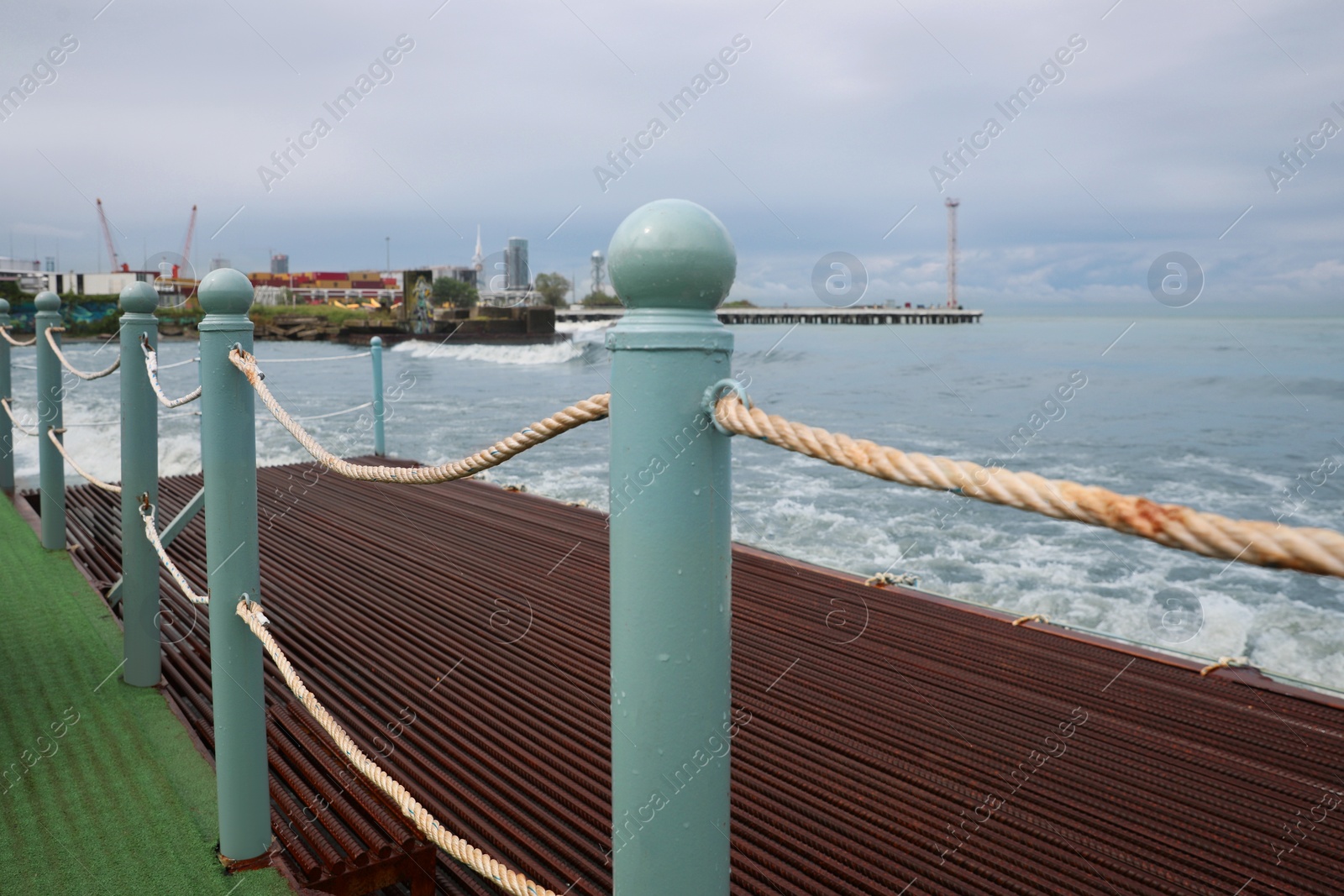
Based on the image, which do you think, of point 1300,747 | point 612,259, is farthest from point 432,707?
point 1300,747

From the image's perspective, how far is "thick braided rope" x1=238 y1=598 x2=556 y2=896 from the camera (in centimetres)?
135

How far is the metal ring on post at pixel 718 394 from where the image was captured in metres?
0.91

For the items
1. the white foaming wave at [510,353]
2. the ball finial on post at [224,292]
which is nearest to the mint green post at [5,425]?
the ball finial on post at [224,292]

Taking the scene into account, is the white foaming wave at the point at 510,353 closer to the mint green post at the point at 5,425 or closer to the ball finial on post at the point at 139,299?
the mint green post at the point at 5,425

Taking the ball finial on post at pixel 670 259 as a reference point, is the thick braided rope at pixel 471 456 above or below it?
below

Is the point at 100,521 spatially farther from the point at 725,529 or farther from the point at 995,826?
the point at 725,529

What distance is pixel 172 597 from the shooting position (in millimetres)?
4215

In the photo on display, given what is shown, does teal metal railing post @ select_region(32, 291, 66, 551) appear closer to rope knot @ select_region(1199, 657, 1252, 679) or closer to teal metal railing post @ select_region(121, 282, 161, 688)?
teal metal railing post @ select_region(121, 282, 161, 688)

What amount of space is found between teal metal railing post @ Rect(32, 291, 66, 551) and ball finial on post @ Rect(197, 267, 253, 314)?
3.24 meters

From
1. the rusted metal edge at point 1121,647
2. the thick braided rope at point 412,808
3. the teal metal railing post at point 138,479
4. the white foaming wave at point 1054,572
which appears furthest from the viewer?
the white foaming wave at point 1054,572

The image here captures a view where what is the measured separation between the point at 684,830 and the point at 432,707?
2.37 metres

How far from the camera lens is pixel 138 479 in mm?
3143

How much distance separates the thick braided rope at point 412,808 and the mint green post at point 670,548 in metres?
0.38

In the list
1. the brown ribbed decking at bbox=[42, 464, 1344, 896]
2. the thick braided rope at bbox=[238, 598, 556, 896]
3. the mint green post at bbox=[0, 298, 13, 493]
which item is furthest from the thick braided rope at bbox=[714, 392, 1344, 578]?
the mint green post at bbox=[0, 298, 13, 493]
